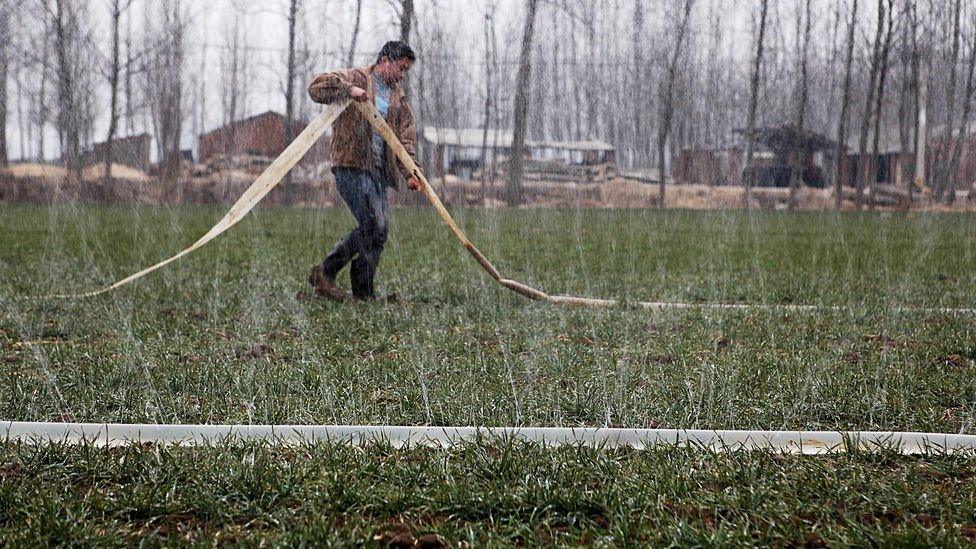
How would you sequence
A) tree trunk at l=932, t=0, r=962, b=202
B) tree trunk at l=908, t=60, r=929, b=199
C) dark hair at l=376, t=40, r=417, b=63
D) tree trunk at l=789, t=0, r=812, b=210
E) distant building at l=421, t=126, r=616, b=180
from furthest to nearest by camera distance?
distant building at l=421, t=126, r=616, b=180
tree trunk at l=908, t=60, r=929, b=199
tree trunk at l=789, t=0, r=812, b=210
tree trunk at l=932, t=0, r=962, b=202
dark hair at l=376, t=40, r=417, b=63

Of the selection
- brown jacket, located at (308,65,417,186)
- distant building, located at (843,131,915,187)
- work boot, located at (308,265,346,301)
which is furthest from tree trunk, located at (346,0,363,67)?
distant building, located at (843,131,915,187)

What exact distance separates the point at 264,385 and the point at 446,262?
603 centimetres

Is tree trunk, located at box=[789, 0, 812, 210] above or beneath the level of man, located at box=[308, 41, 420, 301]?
Result: above

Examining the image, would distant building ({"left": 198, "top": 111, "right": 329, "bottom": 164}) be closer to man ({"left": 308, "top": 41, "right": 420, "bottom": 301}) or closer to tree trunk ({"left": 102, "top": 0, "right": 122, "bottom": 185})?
tree trunk ({"left": 102, "top": 0, "right": 122, "bottom": 185})

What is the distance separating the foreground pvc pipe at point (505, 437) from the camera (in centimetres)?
272

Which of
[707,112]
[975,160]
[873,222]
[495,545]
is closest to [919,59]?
[707,112]

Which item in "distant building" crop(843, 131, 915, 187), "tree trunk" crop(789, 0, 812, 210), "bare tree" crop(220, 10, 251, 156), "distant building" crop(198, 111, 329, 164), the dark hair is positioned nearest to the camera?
the dark hair

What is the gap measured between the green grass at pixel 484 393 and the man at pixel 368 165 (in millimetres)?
354

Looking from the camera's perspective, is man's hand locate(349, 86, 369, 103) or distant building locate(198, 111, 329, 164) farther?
distant building locate(198, 111, 329, 164)

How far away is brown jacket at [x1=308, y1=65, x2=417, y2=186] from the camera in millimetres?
6016

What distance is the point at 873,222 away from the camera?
1939 centimetres


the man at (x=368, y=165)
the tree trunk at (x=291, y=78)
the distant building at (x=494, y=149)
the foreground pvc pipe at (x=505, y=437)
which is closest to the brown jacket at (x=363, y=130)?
the man at (x=368, y=165)

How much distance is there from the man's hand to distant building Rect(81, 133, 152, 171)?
21.1 metres

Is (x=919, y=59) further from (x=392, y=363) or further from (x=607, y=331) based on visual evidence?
(x=392, y=363)
